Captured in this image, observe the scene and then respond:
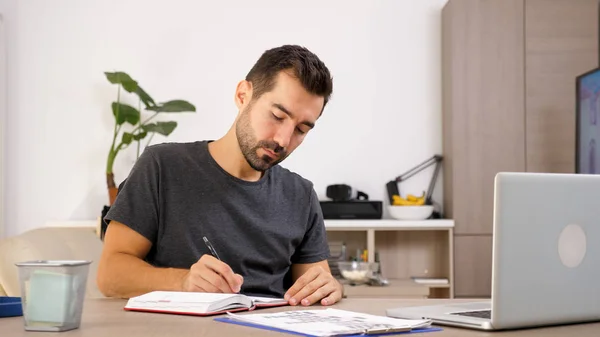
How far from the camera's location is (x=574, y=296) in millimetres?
1321

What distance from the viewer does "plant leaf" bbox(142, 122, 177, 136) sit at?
14.0ft

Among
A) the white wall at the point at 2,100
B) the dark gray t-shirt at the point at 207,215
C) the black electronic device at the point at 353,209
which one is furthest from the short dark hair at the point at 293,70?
the white wall at the point at 2,100

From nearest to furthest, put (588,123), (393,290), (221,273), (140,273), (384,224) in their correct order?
(221,273) → (140,273) → (588,123) → (393,290) → (384,224)

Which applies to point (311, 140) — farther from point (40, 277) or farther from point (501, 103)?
point (40, 277)

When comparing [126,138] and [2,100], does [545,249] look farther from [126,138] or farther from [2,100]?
[2,100]

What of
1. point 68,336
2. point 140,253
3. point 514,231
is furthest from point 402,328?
point 140,253

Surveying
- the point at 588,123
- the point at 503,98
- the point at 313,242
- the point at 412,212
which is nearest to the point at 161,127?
the point at 412,212

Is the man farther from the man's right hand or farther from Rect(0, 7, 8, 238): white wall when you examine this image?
Rect(0, 7, 8, 238): white wall

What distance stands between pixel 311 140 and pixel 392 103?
20.5 inches

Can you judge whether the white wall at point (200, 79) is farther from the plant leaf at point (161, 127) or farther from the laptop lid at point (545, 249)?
the laptop lid at point (545, 249)

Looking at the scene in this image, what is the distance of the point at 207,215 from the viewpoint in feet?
6.61

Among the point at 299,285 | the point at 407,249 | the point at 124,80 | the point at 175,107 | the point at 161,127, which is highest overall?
the point at 124,80

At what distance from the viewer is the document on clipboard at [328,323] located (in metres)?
1.19

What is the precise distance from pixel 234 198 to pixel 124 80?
7.79 ft
